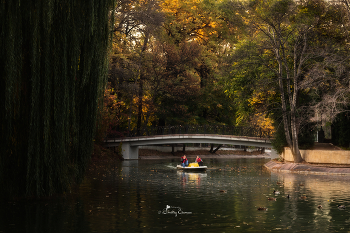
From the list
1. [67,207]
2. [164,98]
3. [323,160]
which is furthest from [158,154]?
[67,207]

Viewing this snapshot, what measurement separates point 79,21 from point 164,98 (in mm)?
41205

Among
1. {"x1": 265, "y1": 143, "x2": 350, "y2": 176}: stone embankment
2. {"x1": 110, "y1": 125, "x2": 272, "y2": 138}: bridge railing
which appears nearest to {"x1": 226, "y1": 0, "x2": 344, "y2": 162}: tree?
{"x1": 265, "y1": 143, "x2": 350, "y2": 176}: stone embankment

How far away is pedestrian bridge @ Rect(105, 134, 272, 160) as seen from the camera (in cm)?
4875

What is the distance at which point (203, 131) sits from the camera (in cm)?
5278

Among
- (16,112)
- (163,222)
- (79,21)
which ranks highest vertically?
(79,21)

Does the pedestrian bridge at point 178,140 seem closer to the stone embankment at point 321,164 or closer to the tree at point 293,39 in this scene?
the tree at point 293,39

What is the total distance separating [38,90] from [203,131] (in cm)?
3847

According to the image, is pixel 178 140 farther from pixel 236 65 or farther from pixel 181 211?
pixel 181 211

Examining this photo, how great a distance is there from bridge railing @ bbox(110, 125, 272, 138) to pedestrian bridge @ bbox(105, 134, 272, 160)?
2.32 ft

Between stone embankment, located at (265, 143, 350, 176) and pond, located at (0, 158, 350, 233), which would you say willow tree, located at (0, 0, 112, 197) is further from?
stone embankment, located at (265, 143, 350, 176)

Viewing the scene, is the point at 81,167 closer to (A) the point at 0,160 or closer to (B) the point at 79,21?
(A) the point at 0,160

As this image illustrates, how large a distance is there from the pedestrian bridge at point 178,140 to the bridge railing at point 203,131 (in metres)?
0.71

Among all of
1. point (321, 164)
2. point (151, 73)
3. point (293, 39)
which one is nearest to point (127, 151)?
point (151, 73)

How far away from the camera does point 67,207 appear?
644 inches
